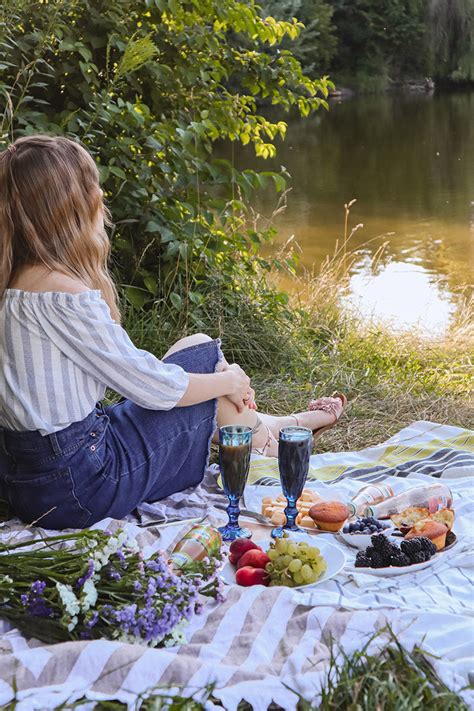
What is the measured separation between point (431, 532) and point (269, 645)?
2.04 ft

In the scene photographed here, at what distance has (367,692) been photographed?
1729 mm

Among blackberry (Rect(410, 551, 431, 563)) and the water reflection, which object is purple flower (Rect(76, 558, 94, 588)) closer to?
blackberry (Rect(410, 551, 431, 563))

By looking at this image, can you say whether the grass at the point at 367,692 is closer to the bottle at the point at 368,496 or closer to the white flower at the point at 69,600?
the white flower at the point at 69,600

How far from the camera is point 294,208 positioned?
10883 millimetres

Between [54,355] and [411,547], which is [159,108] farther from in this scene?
[411,547]

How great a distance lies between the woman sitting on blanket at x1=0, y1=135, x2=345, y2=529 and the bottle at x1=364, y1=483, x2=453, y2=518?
25.5 inches

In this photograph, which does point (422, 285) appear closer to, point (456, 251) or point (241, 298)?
point (456, 251)

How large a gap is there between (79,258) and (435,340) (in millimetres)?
3430

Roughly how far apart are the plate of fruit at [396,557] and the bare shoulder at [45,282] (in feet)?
3.25

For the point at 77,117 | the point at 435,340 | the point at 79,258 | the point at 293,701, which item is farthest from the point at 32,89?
the point at 293,701

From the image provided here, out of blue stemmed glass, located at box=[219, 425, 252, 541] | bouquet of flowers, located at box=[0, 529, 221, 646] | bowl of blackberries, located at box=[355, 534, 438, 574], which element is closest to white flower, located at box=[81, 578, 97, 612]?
bouquet of flowers, located at box=[0, 529, 221, 646]

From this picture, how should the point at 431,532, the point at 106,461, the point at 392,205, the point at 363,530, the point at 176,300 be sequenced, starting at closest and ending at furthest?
the point at 431,532
the point at 363,530
the point at 106,461
the point at 176,300
the point at 392,205

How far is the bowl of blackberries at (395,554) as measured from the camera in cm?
232

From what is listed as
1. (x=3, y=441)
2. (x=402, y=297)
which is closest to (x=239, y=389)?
(x=3, y=441)
